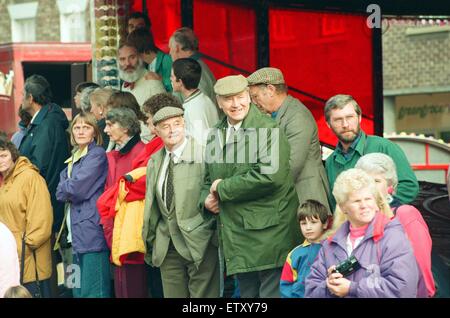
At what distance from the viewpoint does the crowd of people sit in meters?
7.24

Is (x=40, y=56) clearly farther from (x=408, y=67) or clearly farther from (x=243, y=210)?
(x=408, y=67)

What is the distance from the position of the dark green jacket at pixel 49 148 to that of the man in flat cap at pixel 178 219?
165 cm

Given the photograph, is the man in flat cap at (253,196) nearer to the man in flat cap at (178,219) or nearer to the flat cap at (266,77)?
the man in flat cap at (178,219)

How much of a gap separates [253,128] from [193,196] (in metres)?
0.78

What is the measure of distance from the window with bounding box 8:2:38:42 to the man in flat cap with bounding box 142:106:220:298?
15.2 m

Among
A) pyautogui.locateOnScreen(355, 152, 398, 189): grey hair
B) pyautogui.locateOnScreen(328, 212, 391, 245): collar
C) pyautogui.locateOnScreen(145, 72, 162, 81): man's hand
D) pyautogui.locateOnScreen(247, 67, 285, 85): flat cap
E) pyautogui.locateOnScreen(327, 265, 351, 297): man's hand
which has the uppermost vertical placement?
pyautogui.locateOnScreen(145, 72, 162, 81): man's hand

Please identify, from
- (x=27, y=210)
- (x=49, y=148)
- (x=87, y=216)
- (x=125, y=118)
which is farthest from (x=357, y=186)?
(x=49, y=148)

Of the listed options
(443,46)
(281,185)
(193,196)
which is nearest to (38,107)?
(193,196)

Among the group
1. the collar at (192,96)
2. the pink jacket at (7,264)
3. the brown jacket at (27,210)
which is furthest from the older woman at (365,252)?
the brown jacket at (27,210)

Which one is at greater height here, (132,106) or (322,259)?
(132,106)

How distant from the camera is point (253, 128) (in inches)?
325

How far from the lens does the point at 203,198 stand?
27.7 feet

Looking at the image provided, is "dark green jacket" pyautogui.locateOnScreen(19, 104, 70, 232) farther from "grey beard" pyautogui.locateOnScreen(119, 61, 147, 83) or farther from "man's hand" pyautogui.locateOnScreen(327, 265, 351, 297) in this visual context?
"man's hand" pyautogui.locateOnScreen(327, 265, 351, 297)

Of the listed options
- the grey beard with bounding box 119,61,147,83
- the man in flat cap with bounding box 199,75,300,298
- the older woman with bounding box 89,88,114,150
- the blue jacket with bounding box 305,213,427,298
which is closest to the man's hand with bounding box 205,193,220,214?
the man in flat cap with bounding box 199,75,300,298
